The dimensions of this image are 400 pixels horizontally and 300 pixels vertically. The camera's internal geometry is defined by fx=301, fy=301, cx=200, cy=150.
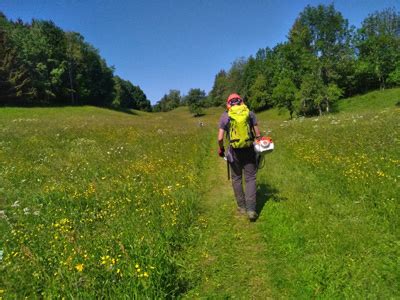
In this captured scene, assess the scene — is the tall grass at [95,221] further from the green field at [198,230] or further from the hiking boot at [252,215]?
the hiking boot at [252,215]

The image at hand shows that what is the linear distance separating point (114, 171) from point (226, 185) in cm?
400

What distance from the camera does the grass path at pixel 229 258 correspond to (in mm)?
4836

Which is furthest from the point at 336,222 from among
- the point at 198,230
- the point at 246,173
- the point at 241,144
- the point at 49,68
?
the point at 49,68

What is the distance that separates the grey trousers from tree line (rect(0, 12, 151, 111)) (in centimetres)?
5568

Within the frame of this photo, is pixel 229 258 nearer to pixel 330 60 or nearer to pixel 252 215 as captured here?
pixel 252 215

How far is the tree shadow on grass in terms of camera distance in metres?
8.19

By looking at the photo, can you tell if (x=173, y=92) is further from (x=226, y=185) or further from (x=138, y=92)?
(x=226, y=185)

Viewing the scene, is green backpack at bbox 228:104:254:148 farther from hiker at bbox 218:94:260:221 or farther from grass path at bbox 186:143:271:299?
grass path at bbox 186:143:271:299

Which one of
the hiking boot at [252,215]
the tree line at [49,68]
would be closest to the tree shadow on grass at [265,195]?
the hiking boot at [252,215]

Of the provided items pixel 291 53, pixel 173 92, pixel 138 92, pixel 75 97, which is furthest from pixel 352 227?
pixel 173 92

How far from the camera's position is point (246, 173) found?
761 centimetres

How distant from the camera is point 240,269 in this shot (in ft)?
17.6

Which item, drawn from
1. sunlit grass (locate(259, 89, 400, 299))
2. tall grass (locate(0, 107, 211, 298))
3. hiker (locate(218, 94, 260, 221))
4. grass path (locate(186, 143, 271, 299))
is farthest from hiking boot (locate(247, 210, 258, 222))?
tall grass (locate(0, 107, 211, 298))

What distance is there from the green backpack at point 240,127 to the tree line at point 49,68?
5581 centimetres
